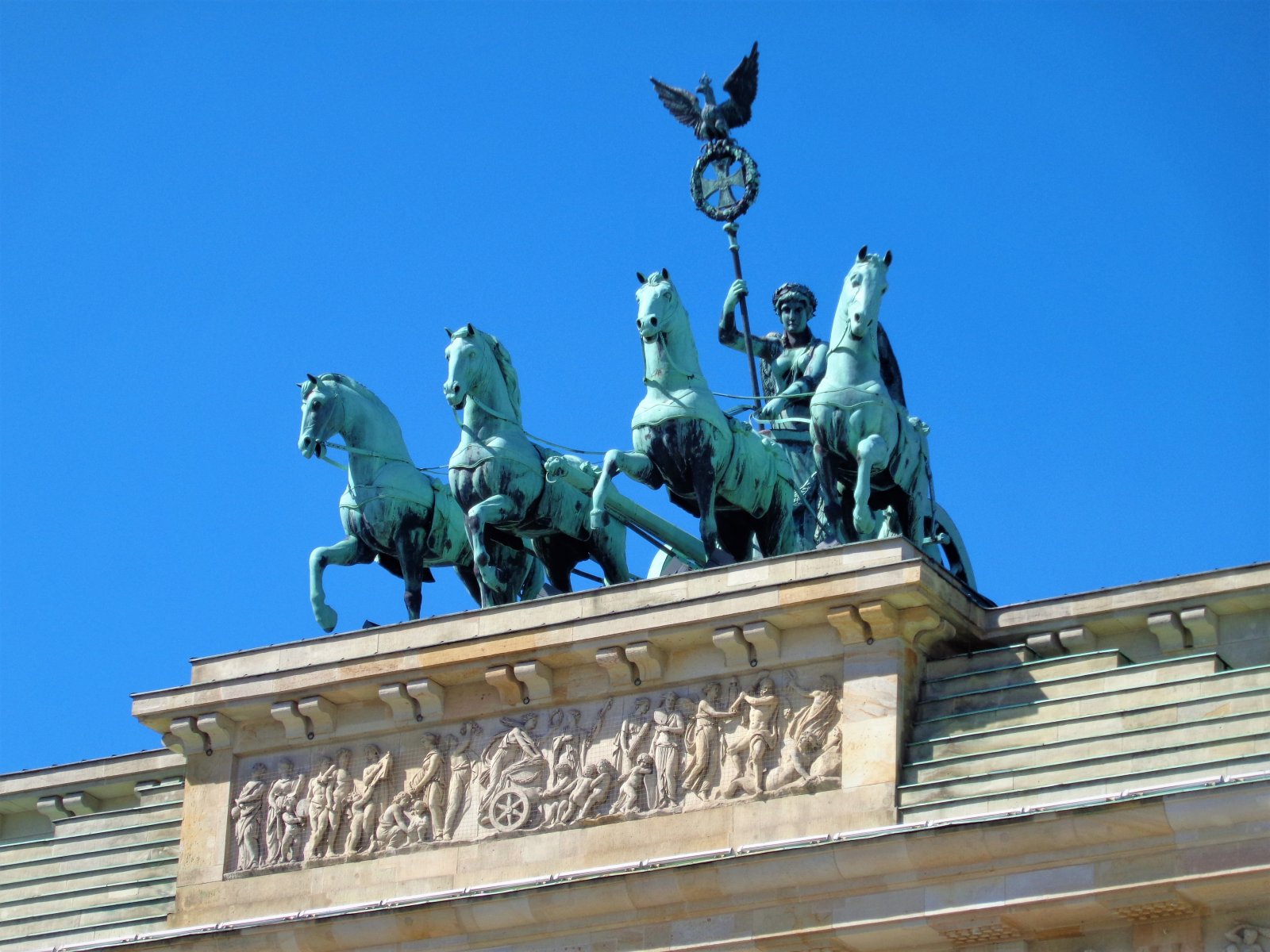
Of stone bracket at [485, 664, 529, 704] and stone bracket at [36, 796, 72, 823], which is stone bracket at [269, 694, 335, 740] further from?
stone bracket at [36, 796, 72, 823]

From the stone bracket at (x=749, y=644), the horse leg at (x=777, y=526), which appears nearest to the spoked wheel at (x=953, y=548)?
the horse leg at (x=777, y=526)

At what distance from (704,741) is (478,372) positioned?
528cm

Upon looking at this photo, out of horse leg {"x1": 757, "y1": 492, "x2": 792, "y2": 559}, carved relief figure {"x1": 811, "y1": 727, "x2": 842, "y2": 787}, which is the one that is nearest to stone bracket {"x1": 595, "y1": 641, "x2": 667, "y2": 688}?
carved relief figure {"x1": 811, "y1": 727, "x2": 842, "y2": 787}

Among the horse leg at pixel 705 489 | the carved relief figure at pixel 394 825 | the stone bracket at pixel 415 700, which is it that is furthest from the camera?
the horse leg at pixel 705 489

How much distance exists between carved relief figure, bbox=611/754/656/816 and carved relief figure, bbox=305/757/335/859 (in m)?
2.95

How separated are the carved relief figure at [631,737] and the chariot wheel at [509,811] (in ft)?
2.98

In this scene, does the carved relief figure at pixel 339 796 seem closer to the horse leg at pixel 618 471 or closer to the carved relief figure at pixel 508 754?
the carved relief figure at pixel 508 754

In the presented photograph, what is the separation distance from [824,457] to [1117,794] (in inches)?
200

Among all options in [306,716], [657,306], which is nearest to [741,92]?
[657,306]

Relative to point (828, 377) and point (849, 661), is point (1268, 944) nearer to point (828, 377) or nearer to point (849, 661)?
point (849, 661)

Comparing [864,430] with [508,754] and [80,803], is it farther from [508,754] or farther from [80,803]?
[80,803]

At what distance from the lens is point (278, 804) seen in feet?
91.4

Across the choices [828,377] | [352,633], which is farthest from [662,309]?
[352,633]

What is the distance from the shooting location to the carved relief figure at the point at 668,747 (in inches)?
1019
